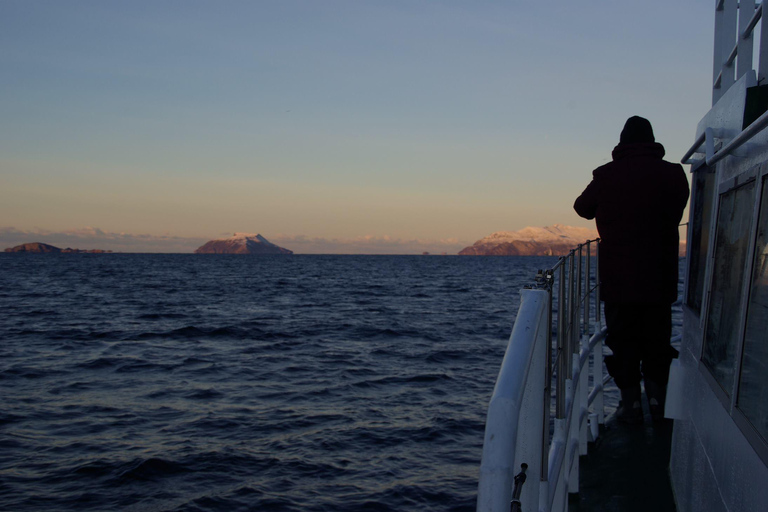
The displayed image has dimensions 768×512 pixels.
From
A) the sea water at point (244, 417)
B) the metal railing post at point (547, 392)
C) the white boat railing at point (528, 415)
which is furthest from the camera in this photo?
the sea water at point (244, 417)

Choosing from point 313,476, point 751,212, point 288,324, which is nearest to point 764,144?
point 751,212

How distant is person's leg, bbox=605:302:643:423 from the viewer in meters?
4.23

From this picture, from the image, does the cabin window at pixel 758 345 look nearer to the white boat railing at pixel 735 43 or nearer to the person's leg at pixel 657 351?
the white boat railing at pixel 735 43

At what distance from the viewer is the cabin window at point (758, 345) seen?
1.87 m

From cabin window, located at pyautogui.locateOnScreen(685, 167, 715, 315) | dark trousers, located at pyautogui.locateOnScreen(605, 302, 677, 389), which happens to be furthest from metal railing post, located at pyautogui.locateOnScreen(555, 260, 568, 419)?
dark trousers, located at pyautogui.locateOnScreen(605, 302, 677, 389)

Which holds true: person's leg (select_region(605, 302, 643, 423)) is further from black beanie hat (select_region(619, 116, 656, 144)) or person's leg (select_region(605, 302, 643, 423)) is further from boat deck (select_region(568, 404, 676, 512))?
black beanie hat (select_region(619, 116, 656, 144))

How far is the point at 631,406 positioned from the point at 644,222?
135 cm

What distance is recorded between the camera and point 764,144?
83.7 inches

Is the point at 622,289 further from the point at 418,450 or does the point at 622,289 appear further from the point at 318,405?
the point at 318,405

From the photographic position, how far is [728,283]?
2666 millimetres

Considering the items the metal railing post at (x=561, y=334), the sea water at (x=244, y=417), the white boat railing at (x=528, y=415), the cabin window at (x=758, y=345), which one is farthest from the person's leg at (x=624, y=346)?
the sea water at (x=244, y=417)

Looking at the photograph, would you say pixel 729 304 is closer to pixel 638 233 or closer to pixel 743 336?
pixel 743 336

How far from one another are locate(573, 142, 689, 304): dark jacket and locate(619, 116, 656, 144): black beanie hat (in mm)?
78

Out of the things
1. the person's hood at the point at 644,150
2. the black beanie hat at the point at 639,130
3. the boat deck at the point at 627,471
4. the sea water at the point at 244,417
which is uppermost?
the black beanie hat at the point at 639,130
